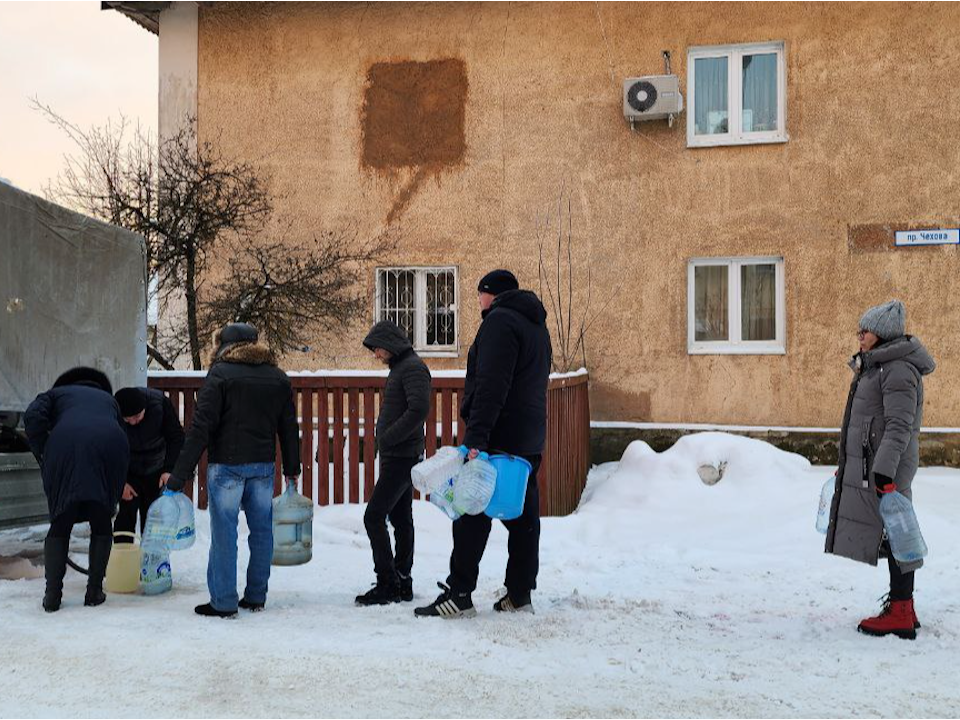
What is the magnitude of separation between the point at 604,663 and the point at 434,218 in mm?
9024

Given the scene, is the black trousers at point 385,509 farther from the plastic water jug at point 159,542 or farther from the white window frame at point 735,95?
the white window frame at point 735,95

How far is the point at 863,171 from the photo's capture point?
39.5ft

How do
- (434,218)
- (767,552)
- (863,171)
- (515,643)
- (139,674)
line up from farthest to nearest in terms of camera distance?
(434,218) → (863,171) → (767,552) → (515,643) → (139,674)

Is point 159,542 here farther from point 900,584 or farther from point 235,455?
point 900,584

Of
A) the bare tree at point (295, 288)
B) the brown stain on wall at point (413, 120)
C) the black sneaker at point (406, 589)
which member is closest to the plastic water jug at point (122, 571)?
the black sneaker at point (406, 589)

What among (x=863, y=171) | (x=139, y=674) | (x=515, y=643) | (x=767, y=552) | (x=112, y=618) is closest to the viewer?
(x=139, y=674)

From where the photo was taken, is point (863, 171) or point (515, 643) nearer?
point (515, 643)

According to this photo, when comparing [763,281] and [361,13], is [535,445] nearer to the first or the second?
[763,281]

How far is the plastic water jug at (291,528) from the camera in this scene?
670 centimetres

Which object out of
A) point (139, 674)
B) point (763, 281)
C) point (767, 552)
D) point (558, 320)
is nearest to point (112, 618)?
point (139, 674)

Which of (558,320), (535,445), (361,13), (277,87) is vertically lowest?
(535,445)

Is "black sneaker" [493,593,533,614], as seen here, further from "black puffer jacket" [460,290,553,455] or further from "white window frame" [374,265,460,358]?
"white window frame" [374,265,460,358]

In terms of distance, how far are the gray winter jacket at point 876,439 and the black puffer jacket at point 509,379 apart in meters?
1.68

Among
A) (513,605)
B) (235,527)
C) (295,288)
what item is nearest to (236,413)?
(235,527)
